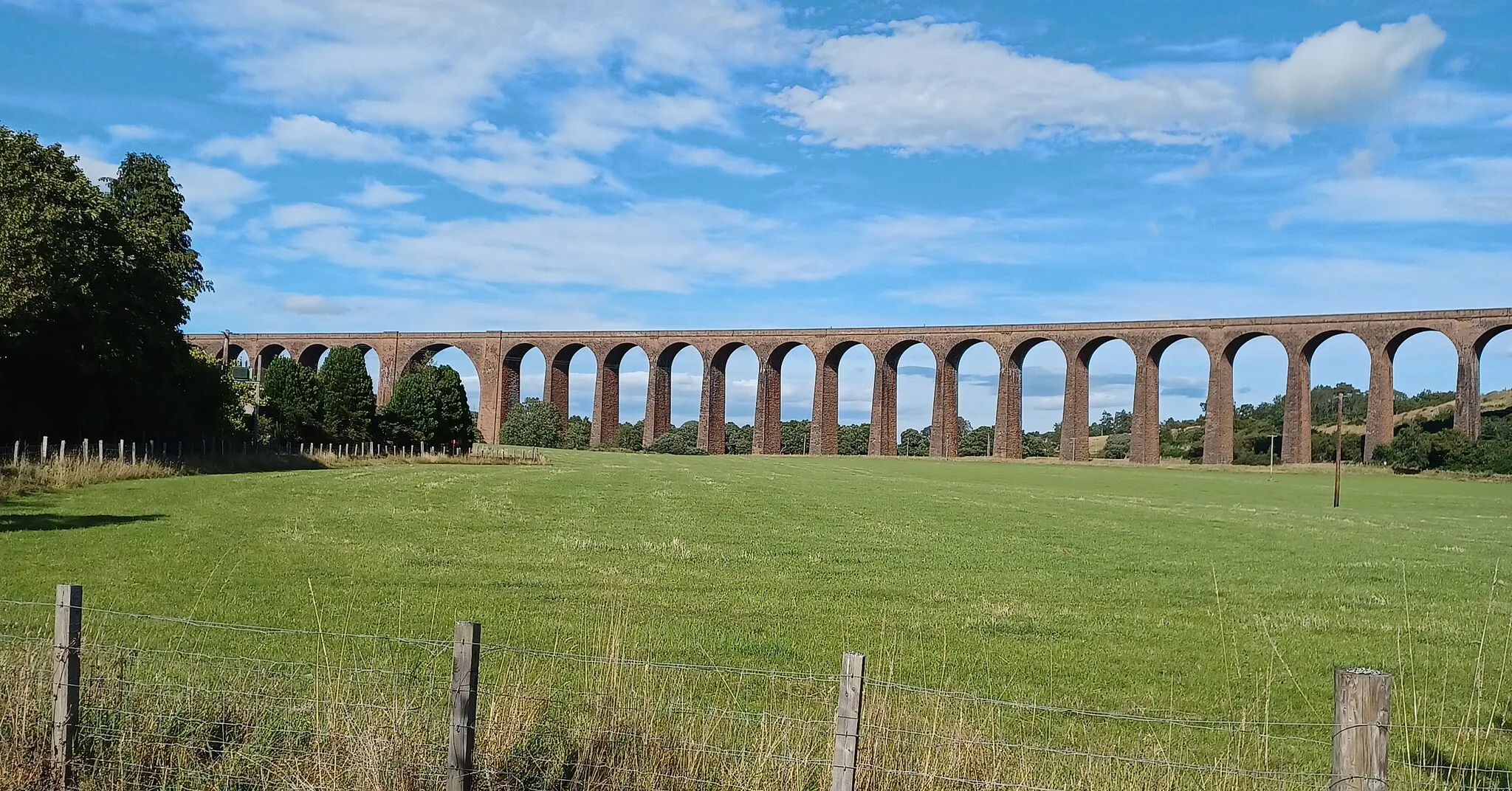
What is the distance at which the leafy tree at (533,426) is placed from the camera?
84.1 m

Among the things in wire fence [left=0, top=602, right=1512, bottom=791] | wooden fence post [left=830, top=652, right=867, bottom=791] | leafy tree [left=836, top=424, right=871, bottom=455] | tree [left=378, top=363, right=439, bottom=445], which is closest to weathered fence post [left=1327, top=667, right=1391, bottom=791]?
wire fence [left=0, top=602, right=1512, bottom=791]

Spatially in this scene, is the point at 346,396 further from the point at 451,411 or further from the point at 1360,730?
the point at 1360,730

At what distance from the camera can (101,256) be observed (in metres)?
28.0

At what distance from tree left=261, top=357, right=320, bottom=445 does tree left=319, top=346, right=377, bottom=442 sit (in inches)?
19.0

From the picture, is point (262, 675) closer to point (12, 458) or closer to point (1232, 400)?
point (12, 458)

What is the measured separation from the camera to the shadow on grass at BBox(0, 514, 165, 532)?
15281 mm

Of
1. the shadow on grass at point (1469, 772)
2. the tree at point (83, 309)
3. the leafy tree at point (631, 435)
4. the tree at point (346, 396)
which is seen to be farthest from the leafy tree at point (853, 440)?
the shadow on grass at point (1469, 772)

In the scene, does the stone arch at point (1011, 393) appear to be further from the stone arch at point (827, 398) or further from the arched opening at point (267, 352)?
the arched opening at point (267, 352)

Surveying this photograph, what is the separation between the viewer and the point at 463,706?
173 inches

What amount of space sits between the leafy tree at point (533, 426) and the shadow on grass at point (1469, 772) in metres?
78.3

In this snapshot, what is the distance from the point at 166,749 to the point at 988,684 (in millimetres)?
5285

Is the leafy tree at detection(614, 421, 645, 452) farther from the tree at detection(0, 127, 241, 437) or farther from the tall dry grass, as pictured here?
the tree at detection(0, 127, 241, 437)

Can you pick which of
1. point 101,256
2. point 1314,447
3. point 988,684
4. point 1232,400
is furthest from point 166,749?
point 1314,447

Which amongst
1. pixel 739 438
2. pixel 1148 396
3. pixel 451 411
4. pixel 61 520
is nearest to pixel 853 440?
pixel 739 438
